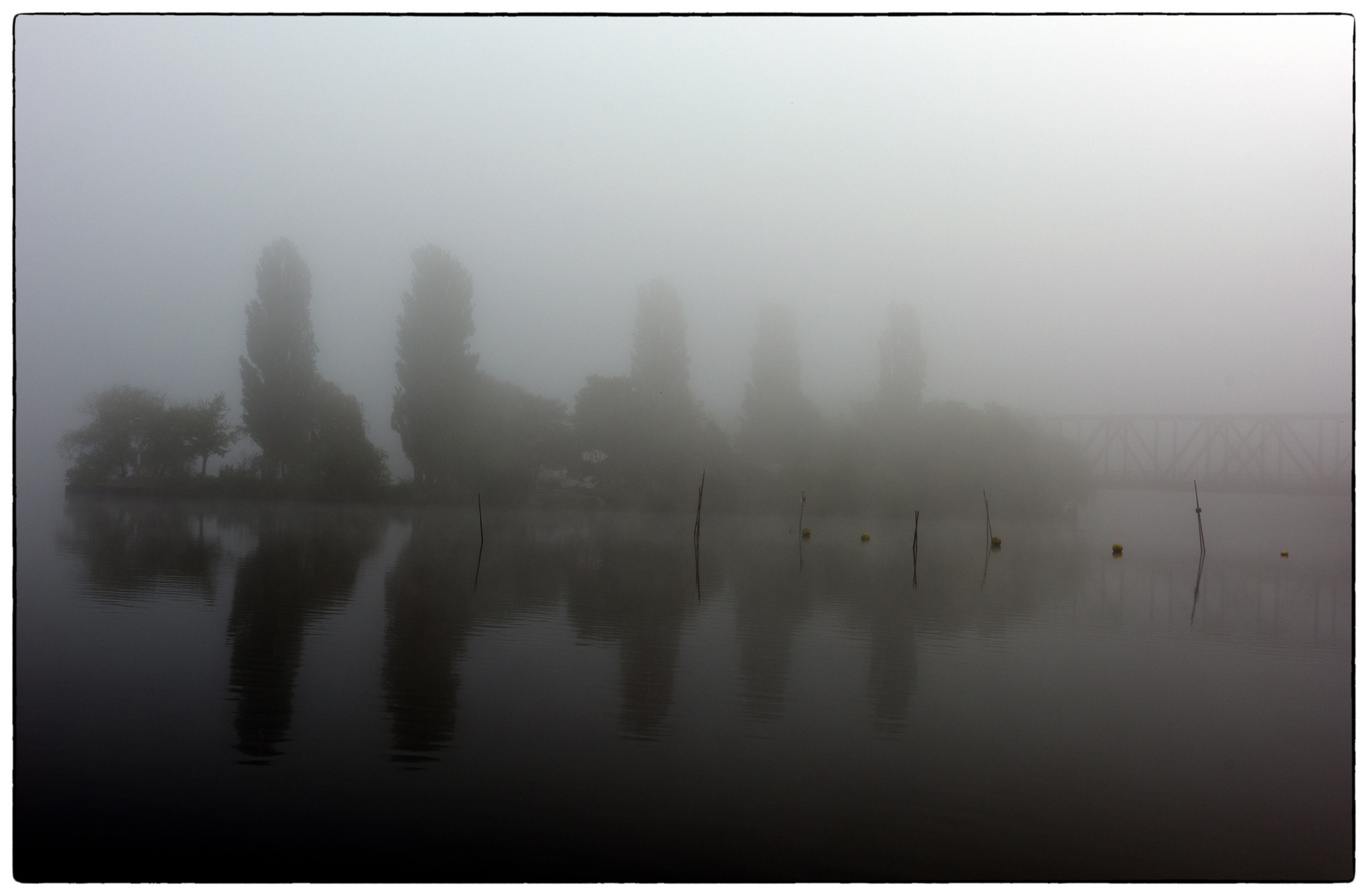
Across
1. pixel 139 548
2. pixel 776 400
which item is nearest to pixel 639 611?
pixel 139 548

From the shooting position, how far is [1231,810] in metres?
3.54

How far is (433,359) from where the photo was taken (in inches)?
851

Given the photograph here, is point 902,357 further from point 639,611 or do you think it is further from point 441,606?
point 441,606

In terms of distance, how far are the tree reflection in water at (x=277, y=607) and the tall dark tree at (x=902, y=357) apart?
33.7ft

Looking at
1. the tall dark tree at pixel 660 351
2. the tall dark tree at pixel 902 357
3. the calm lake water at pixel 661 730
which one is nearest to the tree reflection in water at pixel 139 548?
the calm lake water at pixel 661 730

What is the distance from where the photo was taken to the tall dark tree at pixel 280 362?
2005cm

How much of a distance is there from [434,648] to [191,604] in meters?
3.14

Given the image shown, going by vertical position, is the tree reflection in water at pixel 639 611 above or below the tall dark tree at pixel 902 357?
below

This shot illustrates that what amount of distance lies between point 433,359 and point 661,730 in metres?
18.7

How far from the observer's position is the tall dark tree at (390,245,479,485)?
21.1 m

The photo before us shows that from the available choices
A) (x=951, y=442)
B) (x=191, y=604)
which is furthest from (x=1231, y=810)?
(x=951, y=442)

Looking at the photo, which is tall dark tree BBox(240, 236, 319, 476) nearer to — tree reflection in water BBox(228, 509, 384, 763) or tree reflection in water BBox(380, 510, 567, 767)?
tree reflection in water BBox(228, 509, 384, 763)

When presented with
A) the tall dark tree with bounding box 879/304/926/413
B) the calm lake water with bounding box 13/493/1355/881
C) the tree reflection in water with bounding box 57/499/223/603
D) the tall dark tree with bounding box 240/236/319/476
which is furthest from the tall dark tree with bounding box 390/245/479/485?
the calm lake water with bounding box 13/493/1355/881

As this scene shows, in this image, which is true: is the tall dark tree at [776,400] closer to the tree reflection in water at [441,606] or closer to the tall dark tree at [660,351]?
the tall dark tree at [660,351]
